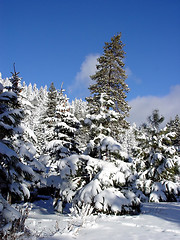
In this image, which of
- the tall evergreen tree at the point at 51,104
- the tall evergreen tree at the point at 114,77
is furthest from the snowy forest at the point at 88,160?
the tall evergreen tree at the point at 51,104

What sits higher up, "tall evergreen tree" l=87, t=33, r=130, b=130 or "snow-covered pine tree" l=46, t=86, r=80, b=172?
"tall evergreen tree" l=87, t=33, r=130, b=130

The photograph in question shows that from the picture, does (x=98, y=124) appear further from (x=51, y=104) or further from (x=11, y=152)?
(x=51, y=104)

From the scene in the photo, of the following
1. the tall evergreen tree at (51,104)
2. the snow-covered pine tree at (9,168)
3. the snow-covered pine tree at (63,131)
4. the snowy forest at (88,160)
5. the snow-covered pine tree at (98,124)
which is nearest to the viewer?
the snow-covered pine tree at (9,168)

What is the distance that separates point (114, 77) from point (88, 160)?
8.84 m

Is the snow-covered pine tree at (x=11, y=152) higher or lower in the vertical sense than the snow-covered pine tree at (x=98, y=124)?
lower

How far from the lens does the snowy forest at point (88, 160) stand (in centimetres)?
693

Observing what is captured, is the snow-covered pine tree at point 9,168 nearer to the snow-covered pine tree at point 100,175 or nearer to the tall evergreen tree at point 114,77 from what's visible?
the snow-covered pine tree at point 100,175

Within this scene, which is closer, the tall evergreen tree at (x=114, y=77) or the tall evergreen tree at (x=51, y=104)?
the tall evergreen tree at (x=114, y=77)

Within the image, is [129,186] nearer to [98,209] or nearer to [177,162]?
[98,209]

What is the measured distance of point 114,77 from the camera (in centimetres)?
1617

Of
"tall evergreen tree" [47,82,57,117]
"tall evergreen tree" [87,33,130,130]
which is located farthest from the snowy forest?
"tall evergreen tree" [47,82,57,117]

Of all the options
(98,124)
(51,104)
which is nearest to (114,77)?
(98,124)

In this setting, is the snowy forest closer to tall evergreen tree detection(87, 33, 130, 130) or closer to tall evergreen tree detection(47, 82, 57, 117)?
tall evergreen tree detection(87, 33, 130, 130)

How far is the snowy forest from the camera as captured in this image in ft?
22.7
